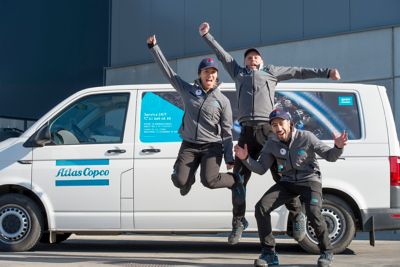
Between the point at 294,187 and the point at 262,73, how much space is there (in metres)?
1.21

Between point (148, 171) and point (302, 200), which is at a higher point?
point (148, 171)

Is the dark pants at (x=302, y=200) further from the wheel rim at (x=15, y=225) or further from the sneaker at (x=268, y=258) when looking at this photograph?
the wheel rim at (x=15, y=225)

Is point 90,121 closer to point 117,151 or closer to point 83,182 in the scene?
point 117,151

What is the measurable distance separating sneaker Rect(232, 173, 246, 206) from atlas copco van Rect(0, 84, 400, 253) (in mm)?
988

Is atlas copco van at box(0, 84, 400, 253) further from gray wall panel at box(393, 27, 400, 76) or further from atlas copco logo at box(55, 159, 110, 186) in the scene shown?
gray wall panel at box(393, 27, 400, 76)

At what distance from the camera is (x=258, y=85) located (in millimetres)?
6746

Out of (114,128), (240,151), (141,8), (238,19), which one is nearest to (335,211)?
(240,151)

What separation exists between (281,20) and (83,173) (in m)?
11.2

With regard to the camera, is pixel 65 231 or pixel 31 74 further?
pixel 31 74

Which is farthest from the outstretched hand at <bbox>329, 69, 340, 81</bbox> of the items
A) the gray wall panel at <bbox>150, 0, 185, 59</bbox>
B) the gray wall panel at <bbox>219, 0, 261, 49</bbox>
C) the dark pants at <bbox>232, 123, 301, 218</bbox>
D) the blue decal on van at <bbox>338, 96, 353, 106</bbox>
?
the gray wall panel at <bbox>150, 0, 185, 59</bbox>

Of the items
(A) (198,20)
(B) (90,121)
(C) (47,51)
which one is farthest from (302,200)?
(C) (47,51)

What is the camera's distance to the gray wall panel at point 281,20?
57.9ft

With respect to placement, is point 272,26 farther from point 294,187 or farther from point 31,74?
point 294,187

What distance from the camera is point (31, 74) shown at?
21.0 metres
